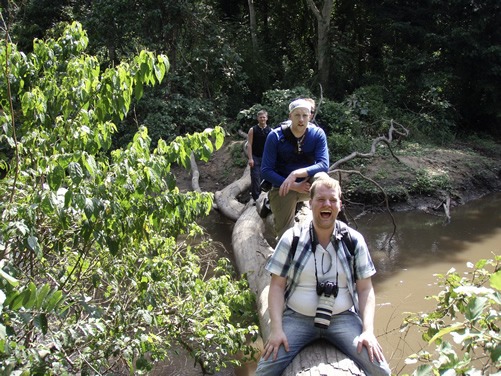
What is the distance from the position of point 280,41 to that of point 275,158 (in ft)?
57.9

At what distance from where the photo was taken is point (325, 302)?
10.8 ft

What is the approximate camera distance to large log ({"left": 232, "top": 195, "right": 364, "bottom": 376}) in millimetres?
3130

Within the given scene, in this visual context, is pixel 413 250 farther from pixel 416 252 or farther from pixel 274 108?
pixel 274 108

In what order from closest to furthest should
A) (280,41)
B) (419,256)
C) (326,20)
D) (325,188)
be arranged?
(325,188)
(419,256)
(326,20)
(280,41)

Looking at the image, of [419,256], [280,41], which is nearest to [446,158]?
[419,256]

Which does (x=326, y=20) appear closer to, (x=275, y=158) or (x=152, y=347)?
(x=275, y=158)

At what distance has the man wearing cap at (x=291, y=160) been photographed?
4.86 meters

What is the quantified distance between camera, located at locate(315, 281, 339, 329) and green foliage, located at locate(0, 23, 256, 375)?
1.11 metres

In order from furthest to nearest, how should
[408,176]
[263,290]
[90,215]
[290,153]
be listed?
[408,176] → [263,290] → [290,153] → [90,215]

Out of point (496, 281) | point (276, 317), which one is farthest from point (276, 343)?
point (496, 281)

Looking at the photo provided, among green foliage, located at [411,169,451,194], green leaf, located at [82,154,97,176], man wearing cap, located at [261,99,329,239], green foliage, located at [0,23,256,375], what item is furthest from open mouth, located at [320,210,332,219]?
green foliage, located at [411,169,451,194]

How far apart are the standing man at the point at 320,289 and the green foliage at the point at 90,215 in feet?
2.75

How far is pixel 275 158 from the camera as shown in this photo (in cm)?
504

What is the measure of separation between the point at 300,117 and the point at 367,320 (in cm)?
202
